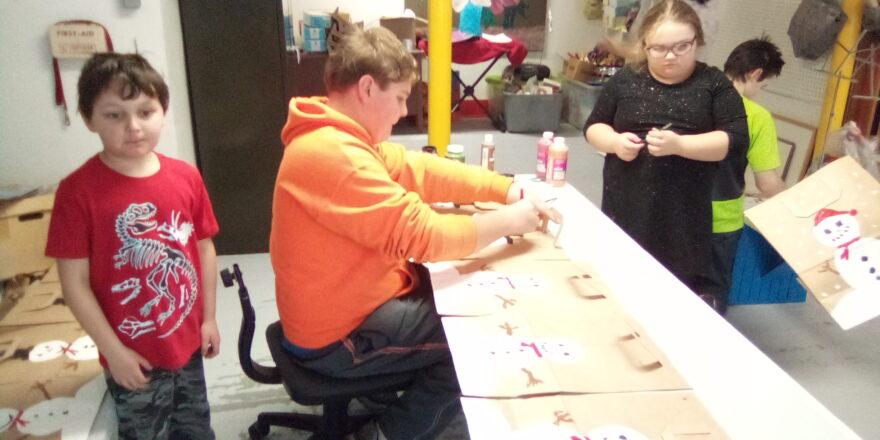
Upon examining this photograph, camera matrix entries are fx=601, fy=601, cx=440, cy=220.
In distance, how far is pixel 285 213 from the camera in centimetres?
126

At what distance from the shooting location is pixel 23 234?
2.01m

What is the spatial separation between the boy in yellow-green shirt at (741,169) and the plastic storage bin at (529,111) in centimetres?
283

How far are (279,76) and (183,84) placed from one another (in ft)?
1.29

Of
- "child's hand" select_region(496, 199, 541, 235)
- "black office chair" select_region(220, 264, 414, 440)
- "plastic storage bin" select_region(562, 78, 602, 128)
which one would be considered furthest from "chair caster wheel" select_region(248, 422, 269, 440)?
"plastic storage bin" select_region(562, 78, 602, 128)

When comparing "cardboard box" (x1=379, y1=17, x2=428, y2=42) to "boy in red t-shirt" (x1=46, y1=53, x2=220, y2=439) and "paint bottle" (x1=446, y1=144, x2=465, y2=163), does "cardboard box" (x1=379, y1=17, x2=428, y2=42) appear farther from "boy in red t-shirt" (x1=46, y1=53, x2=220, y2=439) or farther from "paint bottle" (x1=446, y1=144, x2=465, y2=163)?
"boy in red t-shirt" (x1=46, y1=53, x2=220, y2=439)

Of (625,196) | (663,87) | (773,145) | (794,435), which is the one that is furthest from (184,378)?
(773,145)

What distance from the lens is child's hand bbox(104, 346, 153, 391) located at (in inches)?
47.8

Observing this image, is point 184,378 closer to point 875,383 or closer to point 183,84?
point 183,84

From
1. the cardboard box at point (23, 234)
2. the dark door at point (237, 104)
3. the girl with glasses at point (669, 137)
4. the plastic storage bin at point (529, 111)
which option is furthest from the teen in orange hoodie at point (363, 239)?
the plastic storage bin at point (529, 111)

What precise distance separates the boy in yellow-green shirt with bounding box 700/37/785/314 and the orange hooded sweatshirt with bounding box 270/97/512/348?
1160 millimetres

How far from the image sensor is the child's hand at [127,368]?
1215 millimetres

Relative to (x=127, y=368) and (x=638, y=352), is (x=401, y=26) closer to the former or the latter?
(x=127, y=368)

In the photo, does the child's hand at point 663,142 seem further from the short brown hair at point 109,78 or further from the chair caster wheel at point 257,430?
the chair caster wheel at point 257,430

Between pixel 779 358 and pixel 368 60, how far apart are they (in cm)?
191
